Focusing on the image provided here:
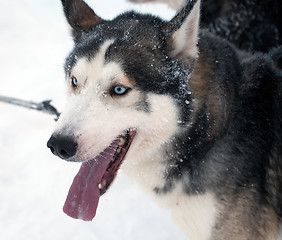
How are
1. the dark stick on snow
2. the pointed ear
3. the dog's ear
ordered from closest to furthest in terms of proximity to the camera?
the pointed ear, the dog's ear, the dark stick on snow

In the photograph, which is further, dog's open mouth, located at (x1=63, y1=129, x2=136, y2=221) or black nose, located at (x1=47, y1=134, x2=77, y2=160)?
dog's open mouth, located at (x1=63, y1=129, x2=136, y2=221)

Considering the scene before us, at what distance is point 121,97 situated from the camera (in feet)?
5.91

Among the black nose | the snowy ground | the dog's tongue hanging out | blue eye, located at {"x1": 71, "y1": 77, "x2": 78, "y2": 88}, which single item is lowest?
the snowy ground

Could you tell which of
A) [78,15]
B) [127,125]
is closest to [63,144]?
[127,125]

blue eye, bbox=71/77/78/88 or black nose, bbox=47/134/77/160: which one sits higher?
blue eye, bbox=71/77/78/88

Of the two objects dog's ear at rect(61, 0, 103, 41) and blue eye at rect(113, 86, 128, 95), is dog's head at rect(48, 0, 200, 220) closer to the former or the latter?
blue eye at rect(113, 86, 128, 95)

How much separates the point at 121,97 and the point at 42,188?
1784 millimetres

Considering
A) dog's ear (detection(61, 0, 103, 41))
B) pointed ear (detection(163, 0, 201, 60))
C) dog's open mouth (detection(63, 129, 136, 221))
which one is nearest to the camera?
pointed ear (detection(163, 0, 201, 60))

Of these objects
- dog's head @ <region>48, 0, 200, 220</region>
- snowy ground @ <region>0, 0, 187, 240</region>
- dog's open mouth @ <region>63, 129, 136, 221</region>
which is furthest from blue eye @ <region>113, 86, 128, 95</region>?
snowy ground @ <region>0, 0, 187, 240</region>

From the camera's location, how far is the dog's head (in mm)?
1732

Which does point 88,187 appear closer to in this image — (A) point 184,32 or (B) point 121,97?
(B) point 121,97

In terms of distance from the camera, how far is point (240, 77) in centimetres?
204

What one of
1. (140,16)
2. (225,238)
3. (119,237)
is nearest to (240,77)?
(140,16)

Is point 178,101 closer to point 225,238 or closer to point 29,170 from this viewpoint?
point 225,238
